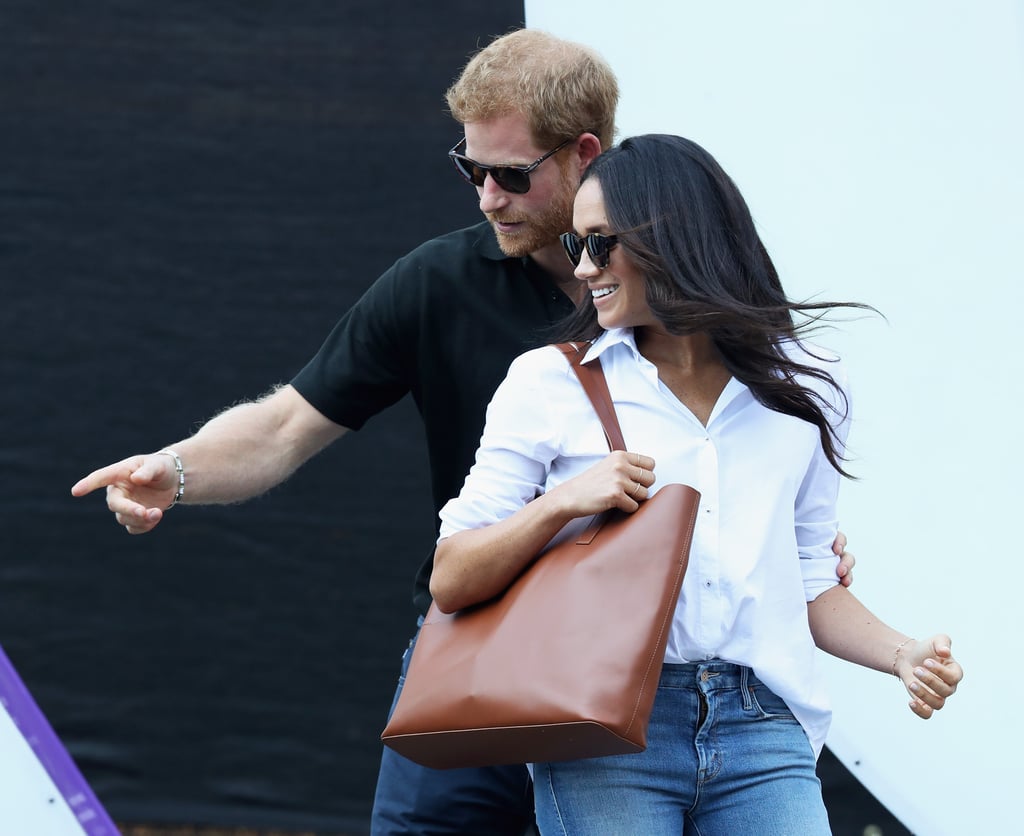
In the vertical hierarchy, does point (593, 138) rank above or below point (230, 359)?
above

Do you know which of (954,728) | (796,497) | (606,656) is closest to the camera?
(606,656)

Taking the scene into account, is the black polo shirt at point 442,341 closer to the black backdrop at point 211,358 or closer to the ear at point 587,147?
the ear at point 587,147

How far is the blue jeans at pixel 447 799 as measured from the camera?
183 cm

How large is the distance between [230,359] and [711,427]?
4.39 feet

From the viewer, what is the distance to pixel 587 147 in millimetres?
1846

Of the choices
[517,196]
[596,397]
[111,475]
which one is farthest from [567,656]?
[517,196]

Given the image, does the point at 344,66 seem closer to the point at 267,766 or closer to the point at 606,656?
the point at 267,766

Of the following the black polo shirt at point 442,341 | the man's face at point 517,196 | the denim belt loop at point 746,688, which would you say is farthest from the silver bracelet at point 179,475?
the denim belt loop at point 746,688

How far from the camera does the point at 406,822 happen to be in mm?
1832

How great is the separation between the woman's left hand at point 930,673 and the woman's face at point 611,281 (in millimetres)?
487

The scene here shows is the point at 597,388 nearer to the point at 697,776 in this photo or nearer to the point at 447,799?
the point at 697,776

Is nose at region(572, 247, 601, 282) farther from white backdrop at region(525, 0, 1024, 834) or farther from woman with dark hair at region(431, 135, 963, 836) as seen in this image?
white backdrop at region(525, 0, 1024, 834)

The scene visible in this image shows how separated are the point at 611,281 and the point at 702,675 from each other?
449mm

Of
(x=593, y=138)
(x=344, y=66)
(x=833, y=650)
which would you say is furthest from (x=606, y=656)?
(x=344, y=66)
